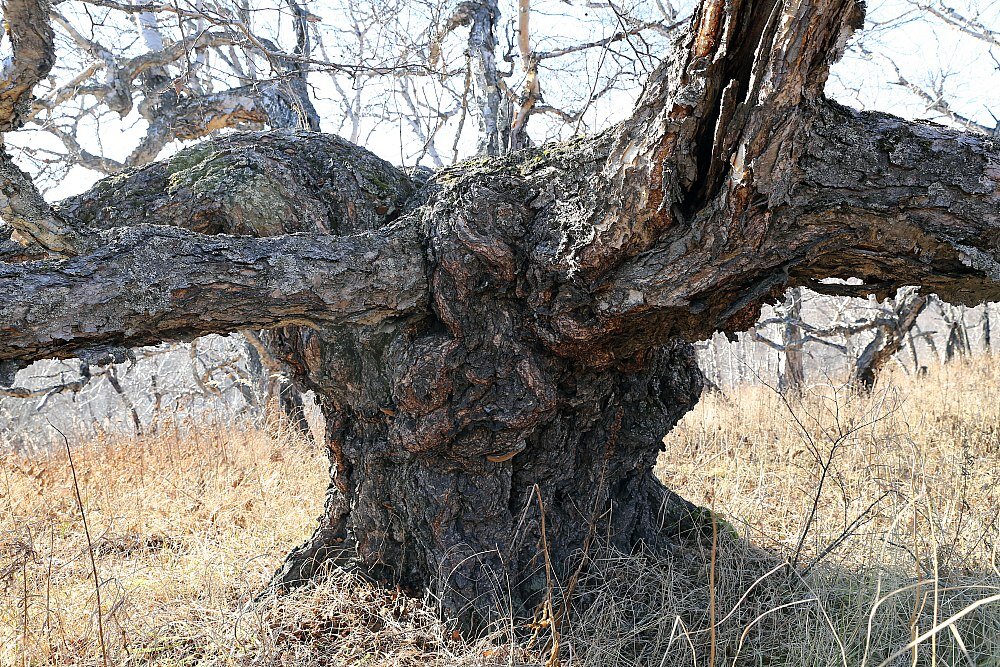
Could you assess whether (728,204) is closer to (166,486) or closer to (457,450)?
(457,450)

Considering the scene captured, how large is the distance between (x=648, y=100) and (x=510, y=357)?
948 mm

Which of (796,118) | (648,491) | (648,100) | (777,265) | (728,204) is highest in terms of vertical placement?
(648,100)

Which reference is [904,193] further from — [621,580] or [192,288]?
[192,288]

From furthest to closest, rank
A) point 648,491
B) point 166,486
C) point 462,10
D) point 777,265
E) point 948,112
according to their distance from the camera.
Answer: point 948,112, point 462,10, point 166,486, point 648,491, point 777,265

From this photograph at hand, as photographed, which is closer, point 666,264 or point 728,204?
point 728,204

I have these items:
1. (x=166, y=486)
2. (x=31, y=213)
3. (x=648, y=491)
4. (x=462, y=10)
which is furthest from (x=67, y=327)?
(x=462, y=10)

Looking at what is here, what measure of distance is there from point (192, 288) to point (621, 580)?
6.13ft

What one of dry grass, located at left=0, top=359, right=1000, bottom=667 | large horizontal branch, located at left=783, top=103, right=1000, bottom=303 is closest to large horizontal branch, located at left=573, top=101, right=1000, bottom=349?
large horizontal branch, located at left=783, top=103, right=1000, bottom=303

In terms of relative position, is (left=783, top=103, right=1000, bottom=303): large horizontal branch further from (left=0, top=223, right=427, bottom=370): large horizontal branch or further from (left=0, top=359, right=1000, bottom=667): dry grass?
(left=0, top=223, right=427, bottom=370): large horizontal branch

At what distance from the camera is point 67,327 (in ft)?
5.61

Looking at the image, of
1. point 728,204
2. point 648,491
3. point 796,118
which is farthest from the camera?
point 648,491

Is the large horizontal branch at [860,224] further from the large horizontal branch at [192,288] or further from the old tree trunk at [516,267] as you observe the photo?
the large horizontal branch at [192,288]

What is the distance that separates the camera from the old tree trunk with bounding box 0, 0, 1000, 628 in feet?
5.40

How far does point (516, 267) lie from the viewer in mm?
2129
